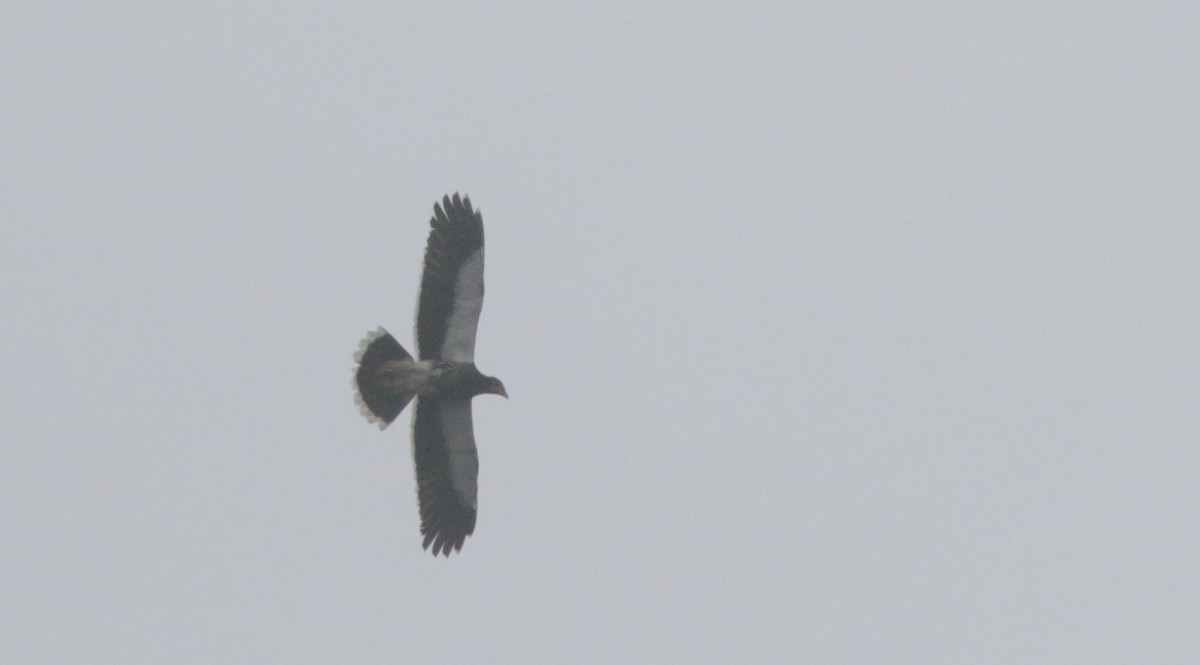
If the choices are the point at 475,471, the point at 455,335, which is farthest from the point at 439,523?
the point at 455,335

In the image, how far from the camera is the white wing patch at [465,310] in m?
19.9

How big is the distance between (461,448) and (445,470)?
0.35 metres

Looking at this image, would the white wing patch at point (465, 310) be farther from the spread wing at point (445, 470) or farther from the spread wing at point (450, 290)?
the spread wing at point (445, 470)

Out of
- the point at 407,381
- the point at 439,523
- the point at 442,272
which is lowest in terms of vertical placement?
the point at 439,523

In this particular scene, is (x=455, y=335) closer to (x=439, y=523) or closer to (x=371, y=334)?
(x=371, y=334)

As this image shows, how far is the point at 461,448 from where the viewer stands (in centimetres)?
2058

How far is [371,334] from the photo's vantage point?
1989 cm

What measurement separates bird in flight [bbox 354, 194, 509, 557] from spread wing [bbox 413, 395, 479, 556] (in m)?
0.01

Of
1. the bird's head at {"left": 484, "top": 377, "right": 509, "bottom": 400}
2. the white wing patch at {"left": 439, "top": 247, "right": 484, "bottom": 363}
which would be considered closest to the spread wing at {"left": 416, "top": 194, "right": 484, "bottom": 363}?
the white wing patch at {"left": 439, "top": 247, "right": 484, "bottom": 363}

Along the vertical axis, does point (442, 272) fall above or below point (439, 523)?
above

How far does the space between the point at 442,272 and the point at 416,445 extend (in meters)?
2.17

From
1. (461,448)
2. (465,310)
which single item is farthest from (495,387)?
(465,310)

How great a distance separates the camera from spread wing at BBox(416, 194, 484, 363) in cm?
1980

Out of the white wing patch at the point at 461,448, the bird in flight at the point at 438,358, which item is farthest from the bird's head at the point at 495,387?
the white wing patch at the point at 461,448
